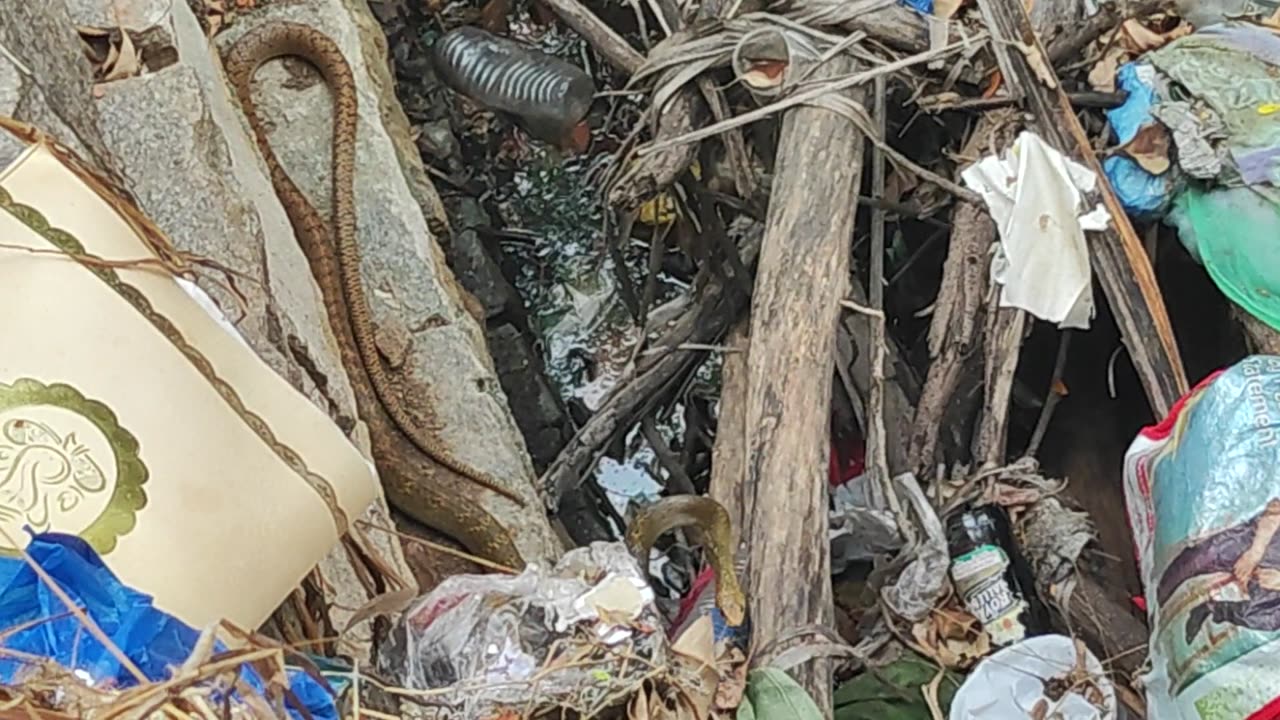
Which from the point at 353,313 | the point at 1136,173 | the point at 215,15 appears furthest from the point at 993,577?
the point at 215,15

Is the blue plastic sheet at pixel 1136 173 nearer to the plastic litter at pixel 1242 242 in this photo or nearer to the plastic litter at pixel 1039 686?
the plastic litter at pixel 1242 242

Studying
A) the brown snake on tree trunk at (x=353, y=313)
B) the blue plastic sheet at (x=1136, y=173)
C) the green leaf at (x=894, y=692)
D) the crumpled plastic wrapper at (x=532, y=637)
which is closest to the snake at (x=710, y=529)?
the crumpled plastic wrapper at (x=532, y=637)

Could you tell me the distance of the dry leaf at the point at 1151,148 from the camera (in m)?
2.07

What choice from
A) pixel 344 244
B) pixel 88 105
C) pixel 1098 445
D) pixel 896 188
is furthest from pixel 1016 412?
pixel 88 105

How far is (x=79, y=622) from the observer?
1.04 metres

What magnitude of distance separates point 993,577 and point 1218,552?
38 centimetres

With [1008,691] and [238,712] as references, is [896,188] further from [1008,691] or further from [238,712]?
[238,712]

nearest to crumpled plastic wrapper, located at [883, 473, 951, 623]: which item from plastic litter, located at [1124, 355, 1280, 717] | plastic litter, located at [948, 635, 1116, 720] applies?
plastic litter, located at [948, 635, 1116, 720]

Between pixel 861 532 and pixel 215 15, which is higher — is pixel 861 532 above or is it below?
below

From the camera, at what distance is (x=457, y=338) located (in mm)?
2709

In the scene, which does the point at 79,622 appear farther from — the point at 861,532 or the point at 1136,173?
the point at 1136,173

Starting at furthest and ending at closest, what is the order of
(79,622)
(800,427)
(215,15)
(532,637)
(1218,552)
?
(215,15), (800,427), (1218,552), (532,637), (79,622)

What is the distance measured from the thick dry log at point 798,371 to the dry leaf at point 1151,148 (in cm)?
42

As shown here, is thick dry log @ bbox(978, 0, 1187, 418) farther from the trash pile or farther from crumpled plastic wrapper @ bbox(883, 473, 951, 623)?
crumpled plastic wrapper @ bbox(883, 473, 951, 623)
